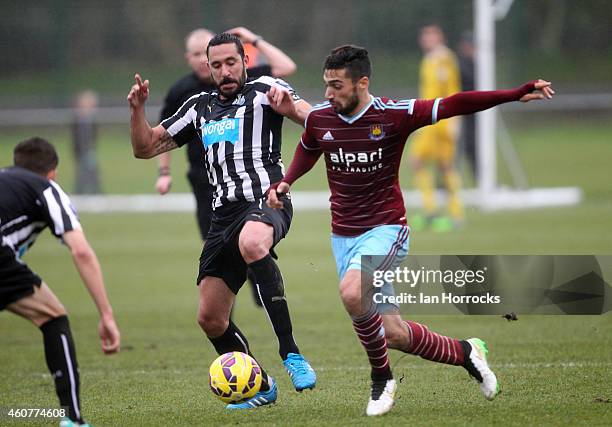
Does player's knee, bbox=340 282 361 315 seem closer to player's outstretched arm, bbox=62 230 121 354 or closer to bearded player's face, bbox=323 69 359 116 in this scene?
bearded player's face, bbox=323 69 359 116

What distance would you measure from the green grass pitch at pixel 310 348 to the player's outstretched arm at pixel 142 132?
67.6 inches

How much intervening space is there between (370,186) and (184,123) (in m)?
1.56

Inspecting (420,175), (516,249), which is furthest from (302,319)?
(420,175)

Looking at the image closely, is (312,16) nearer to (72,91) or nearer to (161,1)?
(161,1)

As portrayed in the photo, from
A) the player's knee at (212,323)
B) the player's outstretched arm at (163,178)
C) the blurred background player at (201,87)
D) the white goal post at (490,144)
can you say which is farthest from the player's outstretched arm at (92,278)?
the white goal post at (490,144)

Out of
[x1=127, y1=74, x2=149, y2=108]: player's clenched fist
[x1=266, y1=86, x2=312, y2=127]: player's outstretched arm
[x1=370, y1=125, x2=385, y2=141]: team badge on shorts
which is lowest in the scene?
[x1=370, y1=125, x2=385, y2=141]: team badge on shorts

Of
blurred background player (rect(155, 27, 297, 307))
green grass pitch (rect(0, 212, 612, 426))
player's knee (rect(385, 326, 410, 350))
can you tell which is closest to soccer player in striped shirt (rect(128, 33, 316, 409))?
green grass pitch (rect(0, 212, 612, 426))

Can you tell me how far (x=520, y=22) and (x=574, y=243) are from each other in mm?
9745

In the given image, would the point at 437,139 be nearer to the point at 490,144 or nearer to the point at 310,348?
the point at 490,144

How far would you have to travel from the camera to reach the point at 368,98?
633 cm

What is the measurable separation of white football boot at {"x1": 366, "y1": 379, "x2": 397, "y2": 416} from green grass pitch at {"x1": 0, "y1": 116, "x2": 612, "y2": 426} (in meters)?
0.08

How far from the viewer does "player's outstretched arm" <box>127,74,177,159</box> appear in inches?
264

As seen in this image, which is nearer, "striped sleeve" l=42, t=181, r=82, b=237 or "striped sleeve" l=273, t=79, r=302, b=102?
"striped sleeve" l=42, t=181, r=82, b=237

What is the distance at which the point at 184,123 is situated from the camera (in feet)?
23.5
